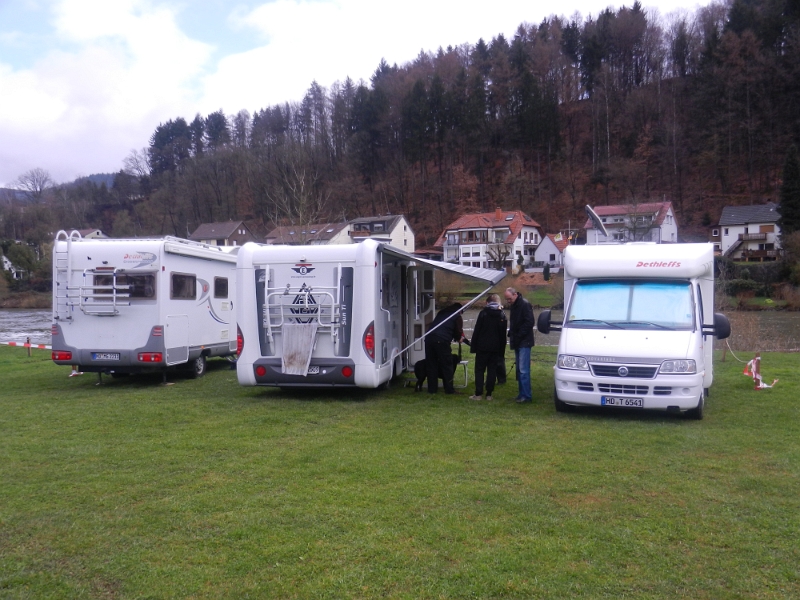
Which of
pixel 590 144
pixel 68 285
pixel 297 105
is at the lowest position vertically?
pixel 68 285

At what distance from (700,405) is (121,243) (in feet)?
32.0

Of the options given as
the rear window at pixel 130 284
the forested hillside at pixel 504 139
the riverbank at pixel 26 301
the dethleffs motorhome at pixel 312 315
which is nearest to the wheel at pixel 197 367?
the rear window at pixel 130 284

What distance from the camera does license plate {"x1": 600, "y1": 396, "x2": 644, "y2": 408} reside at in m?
8.70

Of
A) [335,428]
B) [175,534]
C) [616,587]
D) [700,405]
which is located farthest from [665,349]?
[175,534]

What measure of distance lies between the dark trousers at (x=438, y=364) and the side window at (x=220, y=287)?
199 inches

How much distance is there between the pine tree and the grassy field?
159ft

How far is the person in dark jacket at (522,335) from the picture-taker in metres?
10.5

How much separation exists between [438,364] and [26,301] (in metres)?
57.0

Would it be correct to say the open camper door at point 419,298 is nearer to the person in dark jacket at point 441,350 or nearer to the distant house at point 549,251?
the person in dark jacket at point 441,350

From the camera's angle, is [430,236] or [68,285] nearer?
[68,285]

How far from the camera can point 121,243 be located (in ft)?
40.0

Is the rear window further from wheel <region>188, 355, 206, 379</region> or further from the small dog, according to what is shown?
the small dog

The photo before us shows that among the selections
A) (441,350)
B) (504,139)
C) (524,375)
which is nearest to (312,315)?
(441,350)

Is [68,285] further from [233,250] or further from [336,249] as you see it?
[336,249]
